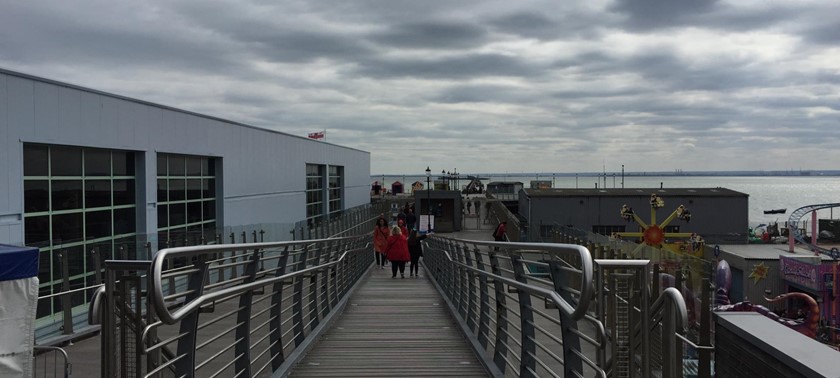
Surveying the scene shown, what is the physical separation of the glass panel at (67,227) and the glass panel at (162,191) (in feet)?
12.7

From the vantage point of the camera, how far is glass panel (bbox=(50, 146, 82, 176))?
1386 cm

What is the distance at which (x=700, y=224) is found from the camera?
47625mm

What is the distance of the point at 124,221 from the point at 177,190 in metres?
3.08

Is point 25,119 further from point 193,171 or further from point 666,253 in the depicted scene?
point 666,253

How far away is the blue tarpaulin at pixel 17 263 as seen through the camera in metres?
5.80

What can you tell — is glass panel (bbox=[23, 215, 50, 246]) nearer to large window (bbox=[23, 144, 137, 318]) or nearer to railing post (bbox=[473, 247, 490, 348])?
large window (bbox=[23, 144, 137, 318])

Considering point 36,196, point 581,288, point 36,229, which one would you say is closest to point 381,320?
point 581,288

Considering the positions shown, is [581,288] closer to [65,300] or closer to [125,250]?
[65,300]

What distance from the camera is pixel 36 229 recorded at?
43.7 feet

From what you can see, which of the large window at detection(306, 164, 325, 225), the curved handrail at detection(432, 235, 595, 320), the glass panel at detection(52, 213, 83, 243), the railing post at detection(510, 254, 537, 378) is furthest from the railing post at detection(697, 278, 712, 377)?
the large window at detection(306, 164, 325, 225)

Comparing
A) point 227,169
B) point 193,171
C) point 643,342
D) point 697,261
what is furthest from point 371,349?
point 227,169

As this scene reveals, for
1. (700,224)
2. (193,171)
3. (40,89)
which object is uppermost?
(40,89)

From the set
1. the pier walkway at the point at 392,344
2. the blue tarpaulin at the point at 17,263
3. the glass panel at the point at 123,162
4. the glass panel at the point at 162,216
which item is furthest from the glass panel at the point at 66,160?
the blue tarpaulin at the point at 17,263

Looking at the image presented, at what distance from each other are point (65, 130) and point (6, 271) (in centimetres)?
879
